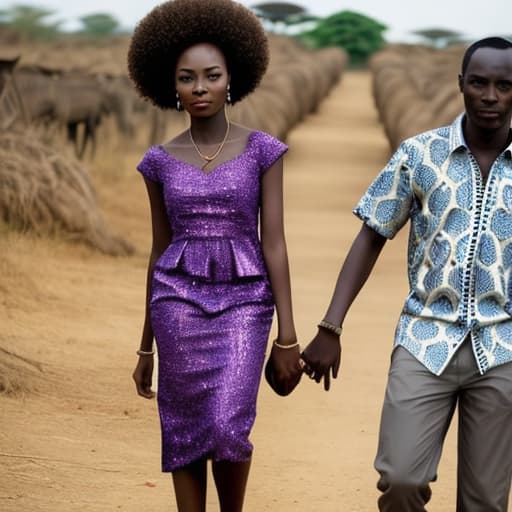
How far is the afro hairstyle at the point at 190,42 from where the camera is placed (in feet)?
13.8

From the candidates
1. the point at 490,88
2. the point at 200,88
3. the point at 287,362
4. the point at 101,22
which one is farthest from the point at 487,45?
the point at 101,22

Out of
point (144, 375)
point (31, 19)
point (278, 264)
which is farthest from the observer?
point (31, 19)

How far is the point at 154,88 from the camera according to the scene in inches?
172

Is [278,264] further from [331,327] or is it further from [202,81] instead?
[202,81]

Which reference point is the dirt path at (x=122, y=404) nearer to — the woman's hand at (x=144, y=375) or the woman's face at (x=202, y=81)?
the woman's hand at (x=144, y=375)

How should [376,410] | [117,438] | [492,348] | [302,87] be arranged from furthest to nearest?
[302,87], [376,410], [117,438], [492,348]

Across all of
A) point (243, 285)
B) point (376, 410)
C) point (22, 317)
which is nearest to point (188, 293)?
point (243, 285)

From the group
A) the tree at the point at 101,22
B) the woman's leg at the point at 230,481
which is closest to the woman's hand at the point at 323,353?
the woman's leg at the point at 230,481

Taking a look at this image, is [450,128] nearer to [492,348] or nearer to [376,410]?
[492,348]

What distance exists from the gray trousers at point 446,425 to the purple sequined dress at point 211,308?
0.49 meters

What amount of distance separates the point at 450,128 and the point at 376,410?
9.93ft

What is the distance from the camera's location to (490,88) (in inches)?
143

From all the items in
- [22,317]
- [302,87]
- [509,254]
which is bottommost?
[302,87]

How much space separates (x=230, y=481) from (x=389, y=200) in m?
0.95
